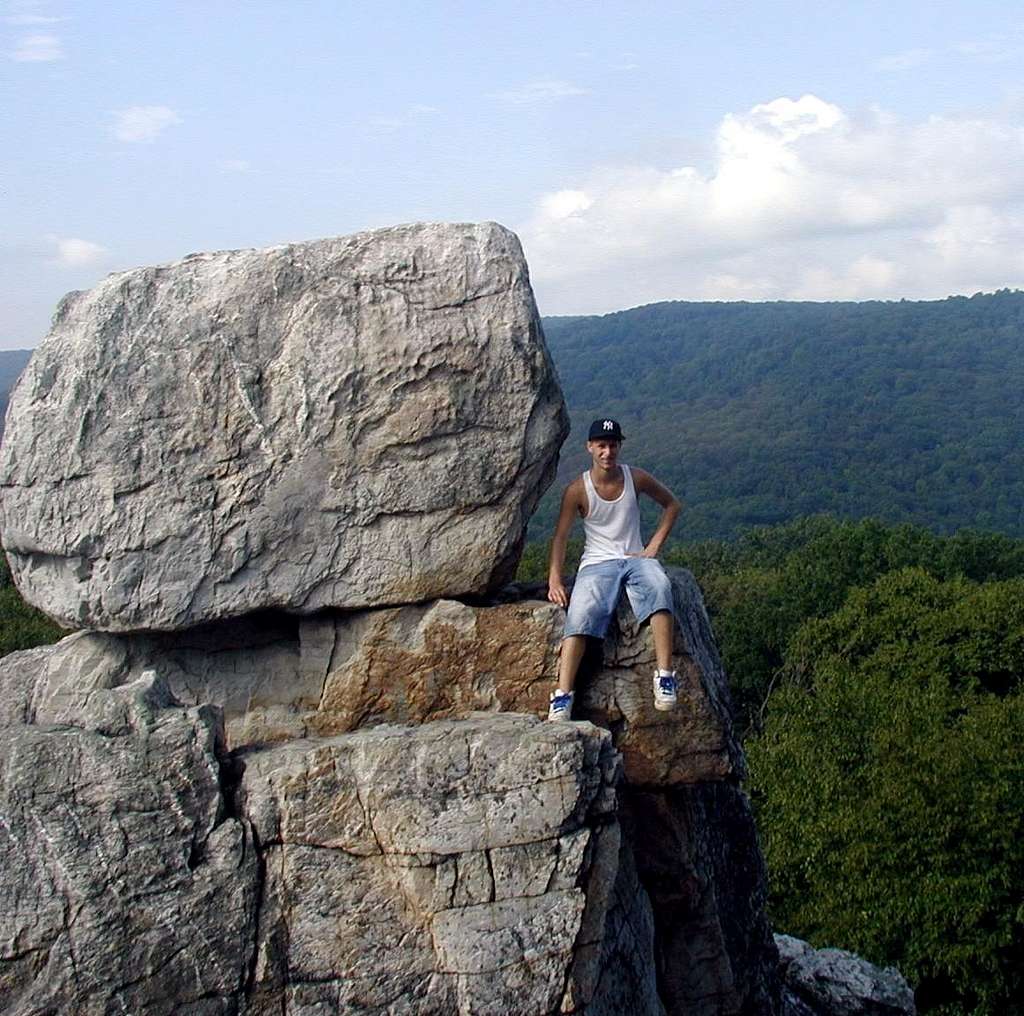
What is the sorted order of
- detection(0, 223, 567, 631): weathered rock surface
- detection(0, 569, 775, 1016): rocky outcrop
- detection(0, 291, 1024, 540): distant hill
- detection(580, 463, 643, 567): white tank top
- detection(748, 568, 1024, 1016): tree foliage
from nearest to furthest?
detection(0, 569, 775, 1016): rocky outcrop, detection(0, 223, 567, 631): weathered rock surface, detection(580, 463, 643, 567): white tank top, detection(748, 568, 1024, 1016): tree foliage, detection(0, 291, 1024, 540): distant hill

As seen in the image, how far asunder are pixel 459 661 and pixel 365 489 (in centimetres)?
141

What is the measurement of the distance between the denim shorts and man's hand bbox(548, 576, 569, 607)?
0.20 ft

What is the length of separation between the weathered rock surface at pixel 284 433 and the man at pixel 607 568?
0.47 m

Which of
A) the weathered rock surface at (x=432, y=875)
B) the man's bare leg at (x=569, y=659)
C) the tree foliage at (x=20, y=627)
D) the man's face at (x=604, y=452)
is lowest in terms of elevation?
the tree foliage at (x=20, y=627)

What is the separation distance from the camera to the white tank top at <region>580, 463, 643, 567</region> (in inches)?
369

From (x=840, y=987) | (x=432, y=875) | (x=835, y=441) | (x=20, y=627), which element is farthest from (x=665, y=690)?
(x=835, y=441)

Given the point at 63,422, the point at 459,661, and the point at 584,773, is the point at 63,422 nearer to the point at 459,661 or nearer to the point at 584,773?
the point at 459,661

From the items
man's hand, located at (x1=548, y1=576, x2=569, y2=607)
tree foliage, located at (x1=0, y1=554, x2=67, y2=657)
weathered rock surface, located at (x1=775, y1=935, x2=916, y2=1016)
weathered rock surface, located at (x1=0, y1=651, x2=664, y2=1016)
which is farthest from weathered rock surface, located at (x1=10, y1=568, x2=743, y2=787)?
tree foliage, located at (x1=0, y1=554, x2=67, y2=657)

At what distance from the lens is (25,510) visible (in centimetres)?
899

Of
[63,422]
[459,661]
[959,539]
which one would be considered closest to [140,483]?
[63,422]

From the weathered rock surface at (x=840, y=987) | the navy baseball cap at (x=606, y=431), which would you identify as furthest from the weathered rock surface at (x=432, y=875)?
the weathered rock surface at (x=840, y=987)

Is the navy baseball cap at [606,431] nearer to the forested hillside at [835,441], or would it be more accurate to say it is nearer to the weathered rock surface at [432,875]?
the weathered rock surface at [432,875]

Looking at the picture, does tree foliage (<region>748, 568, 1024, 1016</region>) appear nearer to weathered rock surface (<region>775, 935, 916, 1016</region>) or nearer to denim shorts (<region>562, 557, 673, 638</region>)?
weathered rock surface (<region>775, 935, 916, 1016</region>)

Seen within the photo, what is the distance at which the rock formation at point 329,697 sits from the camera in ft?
25.1
